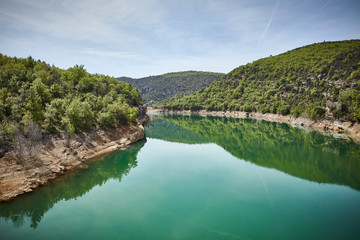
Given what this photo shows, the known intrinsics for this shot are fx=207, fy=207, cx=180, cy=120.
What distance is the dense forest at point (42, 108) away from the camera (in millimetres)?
26672

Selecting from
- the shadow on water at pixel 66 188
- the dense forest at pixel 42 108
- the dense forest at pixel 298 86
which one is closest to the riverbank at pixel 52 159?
the shadow on water at pixel 66 188

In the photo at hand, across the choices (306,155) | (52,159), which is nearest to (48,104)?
(52,159)

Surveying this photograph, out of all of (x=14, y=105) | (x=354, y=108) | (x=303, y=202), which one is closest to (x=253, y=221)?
(x=303, y=202)

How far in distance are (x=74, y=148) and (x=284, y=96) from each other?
3461 inches

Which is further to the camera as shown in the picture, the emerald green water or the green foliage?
the green foliage

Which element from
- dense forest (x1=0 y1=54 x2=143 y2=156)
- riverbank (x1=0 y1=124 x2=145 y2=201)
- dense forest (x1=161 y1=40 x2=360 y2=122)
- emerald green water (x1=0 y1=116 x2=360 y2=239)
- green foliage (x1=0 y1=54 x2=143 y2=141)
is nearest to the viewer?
emerald green water (x1=0 y1=116 x2=360 y2=239)

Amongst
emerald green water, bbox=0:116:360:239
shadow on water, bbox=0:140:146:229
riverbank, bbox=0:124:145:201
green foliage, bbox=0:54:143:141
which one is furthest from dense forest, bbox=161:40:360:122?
green foliage, bbox=0:54:143:141

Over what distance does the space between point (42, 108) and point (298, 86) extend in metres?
91.5

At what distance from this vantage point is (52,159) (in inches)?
1067

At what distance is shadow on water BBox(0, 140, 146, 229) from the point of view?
1772cm

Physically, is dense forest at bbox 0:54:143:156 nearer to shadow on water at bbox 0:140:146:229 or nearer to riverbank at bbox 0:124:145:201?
riverbank at bbox 0:124:145:201

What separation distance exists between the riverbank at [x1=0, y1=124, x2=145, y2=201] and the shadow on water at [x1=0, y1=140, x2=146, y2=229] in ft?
3.77

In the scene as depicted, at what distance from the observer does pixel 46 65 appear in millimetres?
47438

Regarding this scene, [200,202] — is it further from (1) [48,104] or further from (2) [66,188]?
(1) [48,104]
